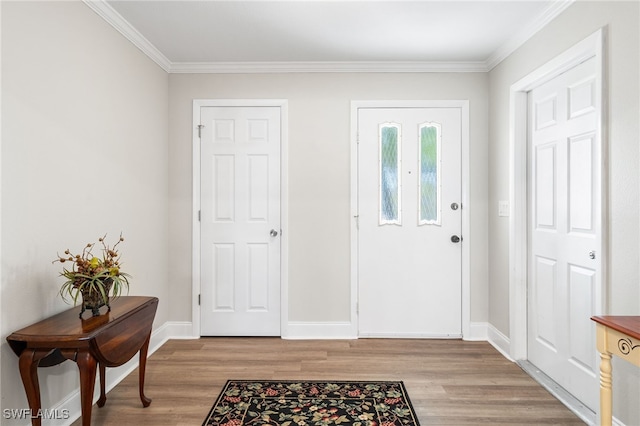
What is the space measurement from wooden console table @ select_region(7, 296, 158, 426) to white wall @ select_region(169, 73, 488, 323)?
159 centimetres

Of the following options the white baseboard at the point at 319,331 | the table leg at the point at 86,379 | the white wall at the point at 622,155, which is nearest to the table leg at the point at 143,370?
the table leg at the point at 86,379

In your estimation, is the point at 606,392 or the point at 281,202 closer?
the point at 606,392

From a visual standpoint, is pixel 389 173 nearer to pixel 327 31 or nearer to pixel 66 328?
pixel 327 31

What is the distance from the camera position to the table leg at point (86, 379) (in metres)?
1.62

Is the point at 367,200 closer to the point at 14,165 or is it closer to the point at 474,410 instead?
the point at 474,410

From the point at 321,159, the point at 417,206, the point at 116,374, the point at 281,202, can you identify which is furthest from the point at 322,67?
the point at 116,374

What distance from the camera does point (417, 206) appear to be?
3385 mm

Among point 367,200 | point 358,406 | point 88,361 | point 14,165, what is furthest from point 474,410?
point 14,165

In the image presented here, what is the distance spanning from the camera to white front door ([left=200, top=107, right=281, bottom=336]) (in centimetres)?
339

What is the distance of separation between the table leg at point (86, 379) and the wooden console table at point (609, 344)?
2.14 metres

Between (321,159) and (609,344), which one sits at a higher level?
(321,159)

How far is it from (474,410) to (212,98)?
122 inches

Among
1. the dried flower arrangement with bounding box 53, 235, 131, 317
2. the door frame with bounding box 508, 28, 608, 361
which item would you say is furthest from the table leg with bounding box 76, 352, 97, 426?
the door frame with bounding box 508, 28, 608, 361

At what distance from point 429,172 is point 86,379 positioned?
2.85 m
